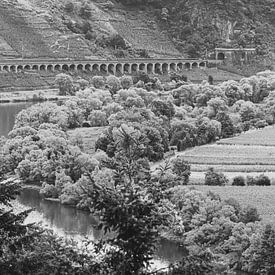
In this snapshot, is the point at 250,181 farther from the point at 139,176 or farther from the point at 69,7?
the point at 69,7

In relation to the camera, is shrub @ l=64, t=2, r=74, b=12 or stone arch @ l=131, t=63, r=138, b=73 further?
shrub @ l=64, t=2, r=74, b=12

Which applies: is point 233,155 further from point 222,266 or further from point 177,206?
point 222,266

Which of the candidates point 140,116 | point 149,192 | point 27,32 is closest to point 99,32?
point 27,32

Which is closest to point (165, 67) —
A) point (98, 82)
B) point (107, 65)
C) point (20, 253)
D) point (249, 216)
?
point (107, 65)

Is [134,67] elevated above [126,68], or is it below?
above

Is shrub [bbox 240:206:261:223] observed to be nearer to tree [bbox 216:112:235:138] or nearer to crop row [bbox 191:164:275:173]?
crop row [bbox 191:164:275:173]

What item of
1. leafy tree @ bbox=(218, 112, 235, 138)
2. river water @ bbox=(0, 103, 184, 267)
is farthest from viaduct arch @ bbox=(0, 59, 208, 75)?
river water @ bbox=(0, 103, 184, 267)
